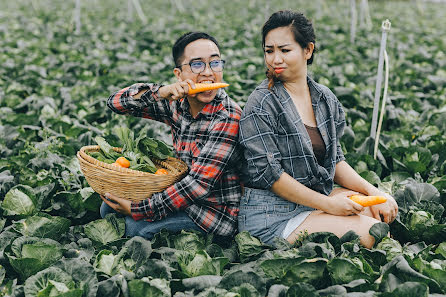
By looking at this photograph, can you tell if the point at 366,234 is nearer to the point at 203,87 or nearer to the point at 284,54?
the point at 284,54

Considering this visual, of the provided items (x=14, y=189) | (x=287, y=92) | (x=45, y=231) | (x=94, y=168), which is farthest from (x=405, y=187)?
(x=14, y=189)

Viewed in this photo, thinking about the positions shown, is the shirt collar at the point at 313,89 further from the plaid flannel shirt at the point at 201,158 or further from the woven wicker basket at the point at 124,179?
the woven wicker basket at the point at 124,179

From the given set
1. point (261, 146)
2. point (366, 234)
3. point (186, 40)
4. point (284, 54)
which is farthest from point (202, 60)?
point (366, 234)

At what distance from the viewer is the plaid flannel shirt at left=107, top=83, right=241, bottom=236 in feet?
8.50

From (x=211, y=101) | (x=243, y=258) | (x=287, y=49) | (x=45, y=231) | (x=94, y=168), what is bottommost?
(x=243, y=258)

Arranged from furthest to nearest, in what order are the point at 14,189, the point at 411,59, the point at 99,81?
the point at 411,59 < the point at 99,81 < the point at 14,189

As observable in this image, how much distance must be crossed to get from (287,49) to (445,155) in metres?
1.84

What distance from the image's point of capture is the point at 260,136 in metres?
2.56

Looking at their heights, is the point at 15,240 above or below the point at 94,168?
below

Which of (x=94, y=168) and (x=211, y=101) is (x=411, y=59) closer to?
(x=211, y=101)

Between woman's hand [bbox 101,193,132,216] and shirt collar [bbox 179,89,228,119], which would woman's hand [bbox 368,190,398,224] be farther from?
woman's hand [bbox 101,193,132,216]

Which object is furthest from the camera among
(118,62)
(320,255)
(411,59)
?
(411,59)

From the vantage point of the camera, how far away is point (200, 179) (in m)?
2.58

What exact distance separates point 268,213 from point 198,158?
48 centimetres
